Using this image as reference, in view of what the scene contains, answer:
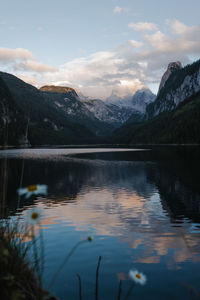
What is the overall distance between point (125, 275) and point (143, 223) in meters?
10.2

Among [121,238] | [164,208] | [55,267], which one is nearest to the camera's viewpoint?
[55,267]

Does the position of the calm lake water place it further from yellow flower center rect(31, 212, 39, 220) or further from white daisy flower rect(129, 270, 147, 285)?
yellow flower center rect(31, 212, 39, 220)

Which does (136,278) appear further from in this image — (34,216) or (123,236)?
(123,236)

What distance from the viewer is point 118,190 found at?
41.2 metres

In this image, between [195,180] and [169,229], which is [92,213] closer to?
[169,229]

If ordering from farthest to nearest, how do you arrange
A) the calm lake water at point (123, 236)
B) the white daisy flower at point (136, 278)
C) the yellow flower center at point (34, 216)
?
the calm lake water at point (123, 236)
the white daisy flower at point (136, 278)
the yellow flower center at point (34, 216)

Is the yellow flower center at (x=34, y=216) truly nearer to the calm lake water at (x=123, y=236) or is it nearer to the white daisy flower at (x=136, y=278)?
the white daisy flower at (x=136, y=278)

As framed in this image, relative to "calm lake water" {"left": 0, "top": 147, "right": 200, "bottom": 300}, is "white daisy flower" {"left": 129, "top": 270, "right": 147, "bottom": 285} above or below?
above

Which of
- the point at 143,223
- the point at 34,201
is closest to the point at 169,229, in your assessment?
the point at 143,223

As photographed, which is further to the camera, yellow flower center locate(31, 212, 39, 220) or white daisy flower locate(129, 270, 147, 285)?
white daisy flower locate(129, 270, 147, 285)

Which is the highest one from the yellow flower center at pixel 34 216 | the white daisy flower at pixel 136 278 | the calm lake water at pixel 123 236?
the yellow flower center at pixel 34 216

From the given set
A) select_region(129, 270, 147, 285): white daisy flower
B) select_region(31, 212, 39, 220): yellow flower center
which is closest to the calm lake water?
select_region(129, 270, 147, 285): white daisy flower

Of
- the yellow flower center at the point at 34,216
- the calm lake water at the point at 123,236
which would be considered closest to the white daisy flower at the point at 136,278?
the calm lake water at the point at 123,236

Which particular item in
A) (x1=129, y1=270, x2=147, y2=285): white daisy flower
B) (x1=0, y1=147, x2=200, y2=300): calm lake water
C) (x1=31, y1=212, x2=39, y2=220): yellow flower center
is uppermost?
(x1=31, y1=212, x2=39, y2=220): yellow flower center
